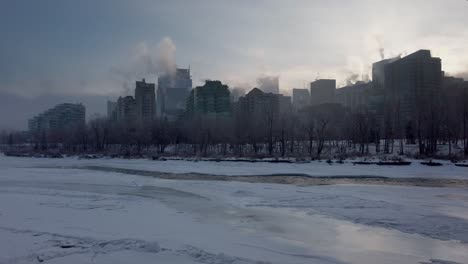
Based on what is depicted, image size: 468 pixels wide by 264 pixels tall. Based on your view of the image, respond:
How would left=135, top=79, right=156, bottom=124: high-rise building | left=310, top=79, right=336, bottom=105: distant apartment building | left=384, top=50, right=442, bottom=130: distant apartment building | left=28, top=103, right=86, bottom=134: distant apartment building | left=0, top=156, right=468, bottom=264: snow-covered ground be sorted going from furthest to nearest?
1. left=28, top=103, right=86, bottom=134: distant apartment building
2. left=310, top=79, right=336, bottom=105: distant apartment building
3. left=135, top=79, right=156, bottom=124: high-rise building
4. left=384, top=50, right=442, bottom=130: distant apartment building
5. left=0, top=156, right=468, bottom=264: snow-covered ground

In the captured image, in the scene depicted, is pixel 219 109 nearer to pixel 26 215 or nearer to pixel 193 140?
pixel 193 140

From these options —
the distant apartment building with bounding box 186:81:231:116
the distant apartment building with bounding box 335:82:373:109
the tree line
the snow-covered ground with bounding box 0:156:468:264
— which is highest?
the distant apartment building with bounding box 335:82:373:109

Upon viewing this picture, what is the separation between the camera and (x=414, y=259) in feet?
22.8

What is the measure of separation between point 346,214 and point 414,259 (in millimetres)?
4591

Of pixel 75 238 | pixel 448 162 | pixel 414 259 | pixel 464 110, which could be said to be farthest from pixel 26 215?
pixel 464 110

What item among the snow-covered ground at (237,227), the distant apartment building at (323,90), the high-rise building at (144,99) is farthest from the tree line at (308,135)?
the distant apartment building at (323,90)

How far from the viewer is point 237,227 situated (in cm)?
972

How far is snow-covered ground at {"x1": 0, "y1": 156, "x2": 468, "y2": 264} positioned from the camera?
23.4 feet

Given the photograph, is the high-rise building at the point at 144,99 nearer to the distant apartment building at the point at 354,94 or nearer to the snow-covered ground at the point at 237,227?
the distant apartment building at the point at 354,94

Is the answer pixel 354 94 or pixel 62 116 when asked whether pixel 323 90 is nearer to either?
pixel 354 94

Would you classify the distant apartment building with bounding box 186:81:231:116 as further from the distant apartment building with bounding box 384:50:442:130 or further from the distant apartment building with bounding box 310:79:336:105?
the distant apartment building with bounding box 310:79:336:105

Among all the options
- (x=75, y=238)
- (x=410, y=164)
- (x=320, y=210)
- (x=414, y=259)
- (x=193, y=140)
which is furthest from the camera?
(x=193, y=140)

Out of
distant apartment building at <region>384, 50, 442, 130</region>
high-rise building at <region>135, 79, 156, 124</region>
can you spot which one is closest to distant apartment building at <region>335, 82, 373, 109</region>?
distant apartment building at <region>384, 50, 442, 130</region>

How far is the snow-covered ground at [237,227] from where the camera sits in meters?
7.13
